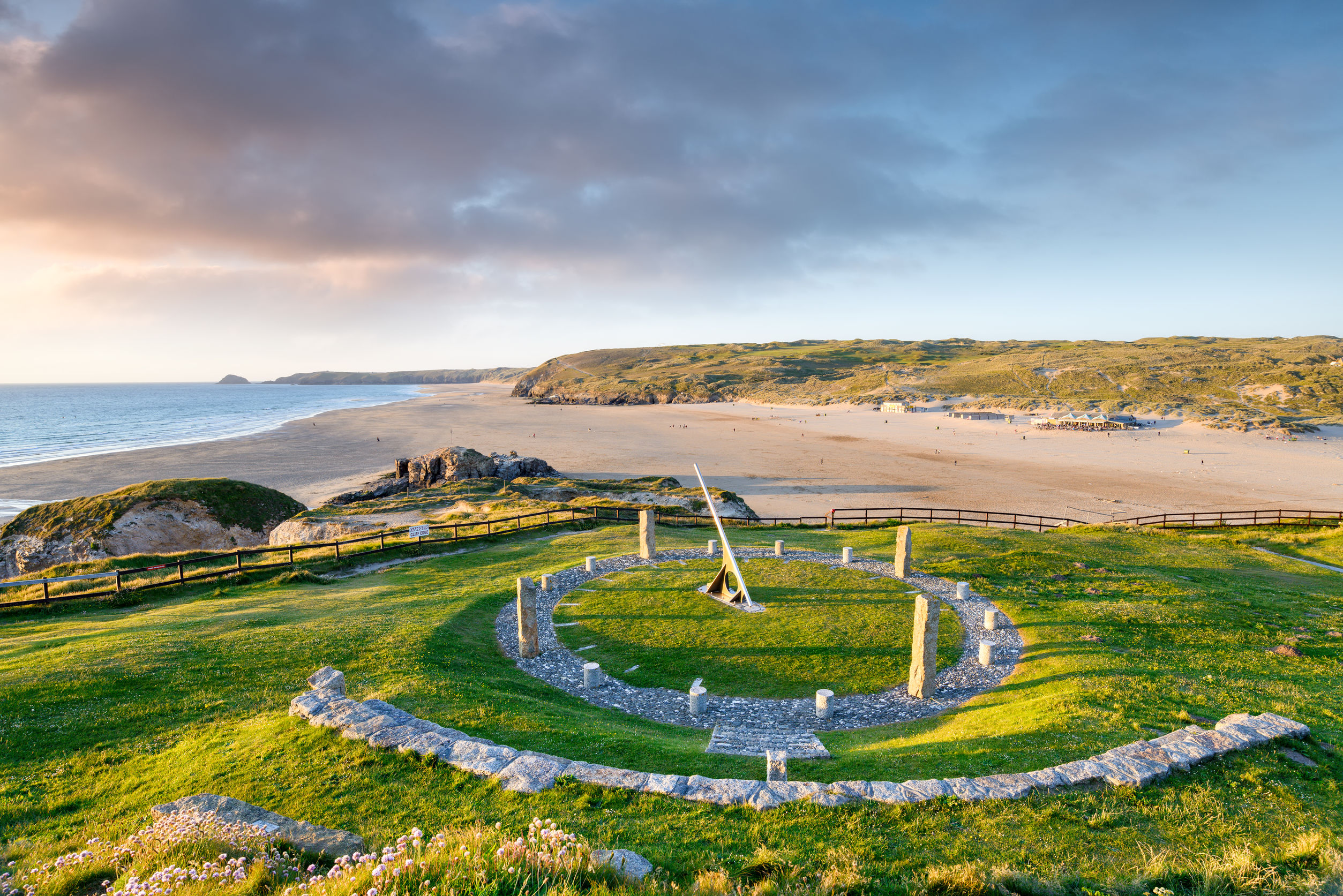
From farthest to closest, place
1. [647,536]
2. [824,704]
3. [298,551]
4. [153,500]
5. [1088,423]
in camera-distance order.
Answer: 1. [1088,423]
2. [153,500]
3. [298,551]
4. [647,536]
5. [824,704]

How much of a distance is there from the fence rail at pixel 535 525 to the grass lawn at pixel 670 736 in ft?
3.26

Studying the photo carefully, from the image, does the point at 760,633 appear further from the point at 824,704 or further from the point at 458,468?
the point at 458,468

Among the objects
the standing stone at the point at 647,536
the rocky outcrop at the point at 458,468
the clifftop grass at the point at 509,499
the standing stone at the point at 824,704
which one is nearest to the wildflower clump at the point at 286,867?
the standing stone at the point at 824,704

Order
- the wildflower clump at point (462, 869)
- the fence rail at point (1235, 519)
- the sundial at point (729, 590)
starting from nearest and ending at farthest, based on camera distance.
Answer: the wildflower clump at point (462, 869) → the sundial at point (729, 590) → the fence rail at point (1235, 519)

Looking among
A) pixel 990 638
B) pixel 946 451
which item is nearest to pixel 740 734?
pixel 990 638

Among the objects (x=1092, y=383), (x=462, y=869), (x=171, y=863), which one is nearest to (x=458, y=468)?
(x=171, y=863)

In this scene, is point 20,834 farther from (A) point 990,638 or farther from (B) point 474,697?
(A) point 990,638

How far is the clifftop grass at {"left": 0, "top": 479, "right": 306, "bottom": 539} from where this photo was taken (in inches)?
1284

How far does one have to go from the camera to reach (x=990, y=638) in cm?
1778

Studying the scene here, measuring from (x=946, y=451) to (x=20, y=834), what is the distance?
80542 millimetres

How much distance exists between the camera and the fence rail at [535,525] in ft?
70.1

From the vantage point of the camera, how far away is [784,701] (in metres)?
14.6

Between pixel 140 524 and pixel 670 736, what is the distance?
36.9 m

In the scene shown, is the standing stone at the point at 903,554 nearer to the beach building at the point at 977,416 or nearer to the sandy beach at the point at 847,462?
the sandy beach at the point at 847,462
